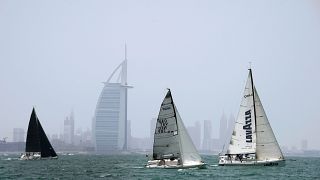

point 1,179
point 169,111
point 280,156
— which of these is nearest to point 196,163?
point 169,111

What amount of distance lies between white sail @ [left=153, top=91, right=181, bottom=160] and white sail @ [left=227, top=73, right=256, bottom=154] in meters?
12.3

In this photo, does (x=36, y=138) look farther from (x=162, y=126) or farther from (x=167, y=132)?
(x=167, y=132)

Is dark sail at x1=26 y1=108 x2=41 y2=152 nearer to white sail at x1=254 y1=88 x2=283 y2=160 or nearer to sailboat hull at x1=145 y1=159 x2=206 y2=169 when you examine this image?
sailboat hull at x1=145 y1=159 x2=206 y2=169

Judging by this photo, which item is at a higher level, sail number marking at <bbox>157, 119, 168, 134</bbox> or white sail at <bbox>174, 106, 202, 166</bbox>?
sail number marking at <bbox>157, 119, 168, 134</bbox>

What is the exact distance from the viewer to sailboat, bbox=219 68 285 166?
263 feet

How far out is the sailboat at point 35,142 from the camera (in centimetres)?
12475

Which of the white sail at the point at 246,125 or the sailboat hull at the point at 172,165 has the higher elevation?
the white sail at the point at 246,125

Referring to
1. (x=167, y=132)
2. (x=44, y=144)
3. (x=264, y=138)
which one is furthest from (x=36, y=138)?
(x=167, y=132)

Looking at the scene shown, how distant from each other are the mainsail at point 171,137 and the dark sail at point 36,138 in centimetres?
5672

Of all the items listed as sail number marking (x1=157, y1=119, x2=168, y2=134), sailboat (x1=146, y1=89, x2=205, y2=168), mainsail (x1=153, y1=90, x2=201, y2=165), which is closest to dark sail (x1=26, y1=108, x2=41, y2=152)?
sailboat (x1=146, y1=89, x2=205, y2=168)

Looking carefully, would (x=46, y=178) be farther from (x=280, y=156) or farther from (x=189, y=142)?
(x=280, y=156)

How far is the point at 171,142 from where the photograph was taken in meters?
71.8

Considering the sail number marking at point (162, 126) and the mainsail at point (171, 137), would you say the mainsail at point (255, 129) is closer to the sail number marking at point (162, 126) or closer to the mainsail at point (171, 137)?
the mainsail at point (171, 137)

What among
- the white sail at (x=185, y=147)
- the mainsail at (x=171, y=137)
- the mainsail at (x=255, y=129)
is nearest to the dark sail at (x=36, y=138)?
the mainsail at (x=255, y=129)
